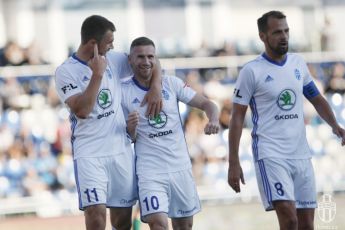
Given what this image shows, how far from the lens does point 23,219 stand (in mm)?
18344

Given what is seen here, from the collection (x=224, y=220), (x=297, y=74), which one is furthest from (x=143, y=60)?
(x=224, y=220)

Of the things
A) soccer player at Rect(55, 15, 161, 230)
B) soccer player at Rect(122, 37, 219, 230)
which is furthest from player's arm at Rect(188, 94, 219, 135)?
soccer player at Rect(55, 15, 161, 230)

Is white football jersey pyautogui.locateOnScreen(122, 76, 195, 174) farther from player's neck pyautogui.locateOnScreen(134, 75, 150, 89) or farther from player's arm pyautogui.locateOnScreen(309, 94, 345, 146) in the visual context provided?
player's arm pyautogui.locateOnScreen(309, 94, 345, 146)

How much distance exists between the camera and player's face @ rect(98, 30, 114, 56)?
30.3ft

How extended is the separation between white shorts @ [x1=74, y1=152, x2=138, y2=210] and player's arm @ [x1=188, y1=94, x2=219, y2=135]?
2.54 ft

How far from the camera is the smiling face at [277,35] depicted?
951cm

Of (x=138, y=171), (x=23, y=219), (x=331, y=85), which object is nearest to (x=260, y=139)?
(x=138, y=171)

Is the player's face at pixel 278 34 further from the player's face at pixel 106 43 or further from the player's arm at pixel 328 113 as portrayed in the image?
the player's face at pixel 106 43

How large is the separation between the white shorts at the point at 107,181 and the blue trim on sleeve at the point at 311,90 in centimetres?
175

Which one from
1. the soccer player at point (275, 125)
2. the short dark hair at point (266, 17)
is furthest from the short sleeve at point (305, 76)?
the short dark hair at point (266, 17)

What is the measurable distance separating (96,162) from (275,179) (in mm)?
1583

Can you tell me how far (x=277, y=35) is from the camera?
31.2ft

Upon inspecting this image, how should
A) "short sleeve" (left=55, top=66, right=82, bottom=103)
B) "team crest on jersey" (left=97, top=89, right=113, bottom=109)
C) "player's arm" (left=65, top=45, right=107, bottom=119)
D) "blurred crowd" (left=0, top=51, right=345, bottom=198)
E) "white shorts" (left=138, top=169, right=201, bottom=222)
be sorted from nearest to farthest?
"player's arm" (left=65, top=45, right=107, bottom=119)
"short sleeve" (left=55, top=66, right=82, bottom=103)
"team crest on jersey" (left=97, top=89, right=113, bottom=109)
"white shorts" (left=138, top=169, right=201, bottom=222)
"blurred crowd" (left=0, top=51, right=345, bottom=198)

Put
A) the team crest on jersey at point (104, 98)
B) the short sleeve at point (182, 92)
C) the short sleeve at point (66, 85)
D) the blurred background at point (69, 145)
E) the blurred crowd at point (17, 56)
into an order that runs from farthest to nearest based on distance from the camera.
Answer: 1. the blurred crowd at point (17, 56)
2. the blurred background at point (69, 145)
3. the short sleeve at point (182, 92)
4. the team crest on jersey at point (104, 98)
5. the short sleeve at point (66, 85)
